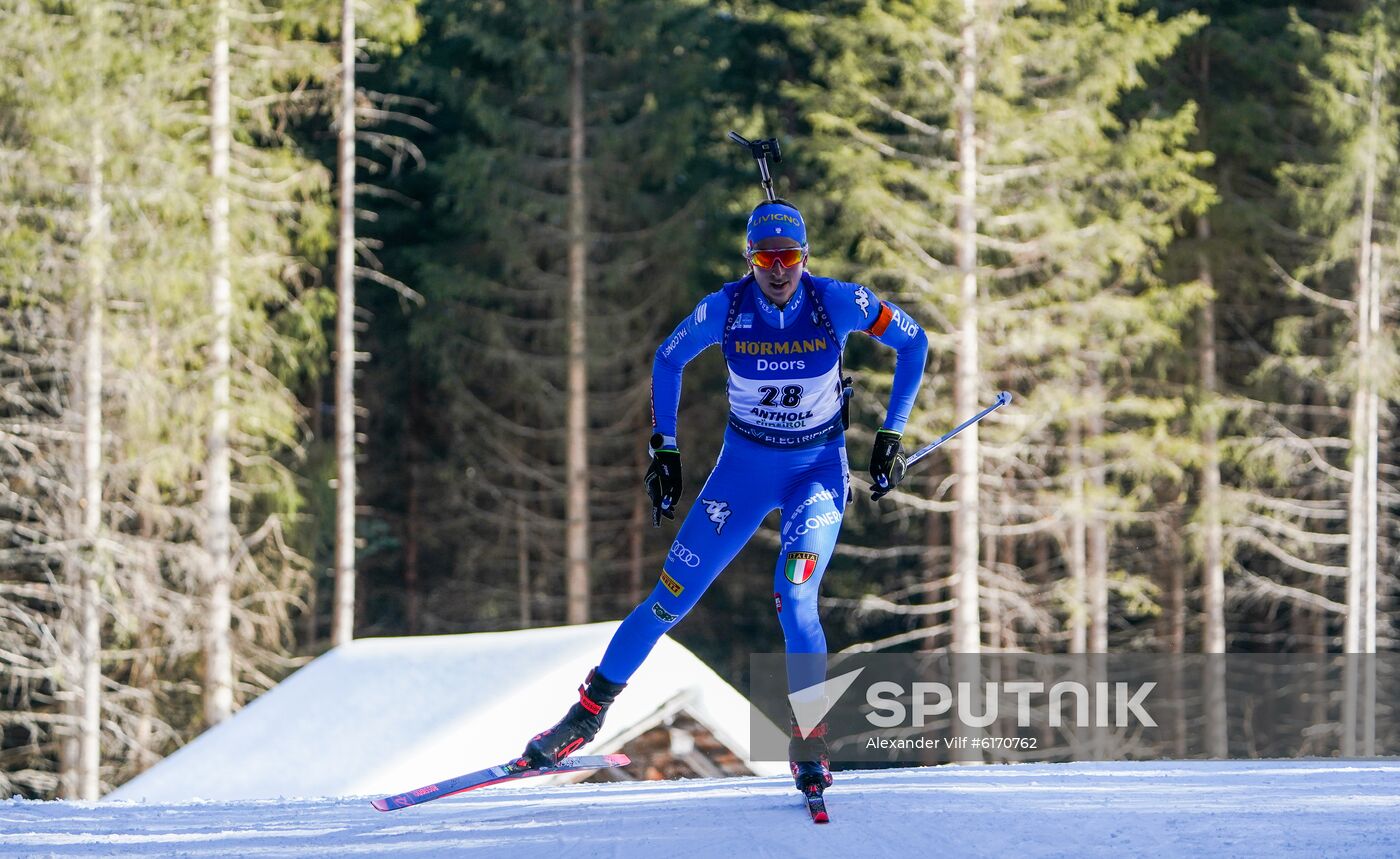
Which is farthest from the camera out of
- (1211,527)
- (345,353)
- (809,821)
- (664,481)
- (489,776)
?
(1211,527)

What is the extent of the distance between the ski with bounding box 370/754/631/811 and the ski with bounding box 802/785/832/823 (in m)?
1.13

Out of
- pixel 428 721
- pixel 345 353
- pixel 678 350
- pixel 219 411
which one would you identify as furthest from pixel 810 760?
pixel 345 353

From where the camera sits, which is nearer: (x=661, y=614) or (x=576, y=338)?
(x=661, y=614)

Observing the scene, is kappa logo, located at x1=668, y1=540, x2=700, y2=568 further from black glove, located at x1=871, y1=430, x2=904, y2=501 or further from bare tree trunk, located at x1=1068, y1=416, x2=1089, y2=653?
bare tree trunk, located at x1=1068, y1=416, x2=1089, y2=653

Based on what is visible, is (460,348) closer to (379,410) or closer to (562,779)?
(379,410)

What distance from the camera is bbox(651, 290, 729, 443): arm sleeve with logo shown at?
20.2 feet

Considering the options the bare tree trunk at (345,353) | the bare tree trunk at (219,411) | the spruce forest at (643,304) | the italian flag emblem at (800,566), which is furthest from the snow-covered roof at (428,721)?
the bare tree trunk at (345,353)

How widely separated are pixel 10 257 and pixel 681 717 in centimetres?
981

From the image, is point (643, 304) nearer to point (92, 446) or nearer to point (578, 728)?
point (92, 446)

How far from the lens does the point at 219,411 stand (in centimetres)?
1809

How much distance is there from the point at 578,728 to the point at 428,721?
5.31 m

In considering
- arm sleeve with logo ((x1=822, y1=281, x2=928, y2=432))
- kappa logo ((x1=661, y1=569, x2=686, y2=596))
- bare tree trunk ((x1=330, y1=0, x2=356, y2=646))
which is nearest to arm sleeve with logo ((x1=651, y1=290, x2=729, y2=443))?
arm sleeve with logo ((x1=822, y1=281, x2=928, y2=432))

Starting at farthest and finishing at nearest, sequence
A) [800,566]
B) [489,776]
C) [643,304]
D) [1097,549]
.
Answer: [643,304] < [1097,549] < [489,776] < [800,566]

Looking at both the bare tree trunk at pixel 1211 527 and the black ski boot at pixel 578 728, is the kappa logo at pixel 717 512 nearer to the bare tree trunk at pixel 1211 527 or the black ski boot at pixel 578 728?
the black ski boot at pixel 578 728
